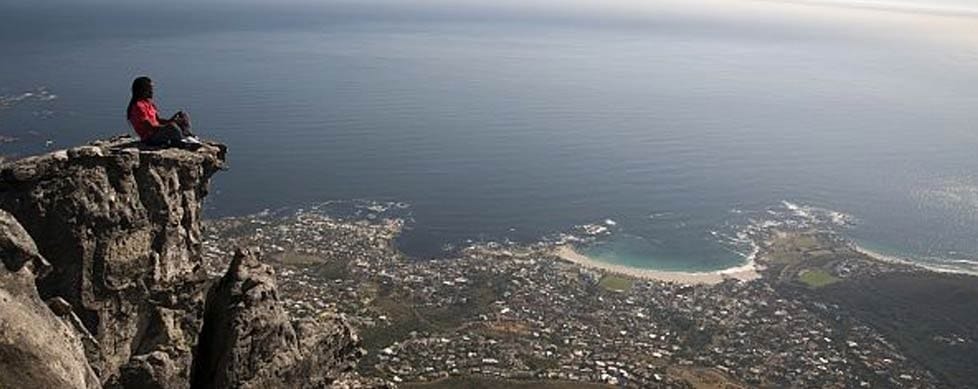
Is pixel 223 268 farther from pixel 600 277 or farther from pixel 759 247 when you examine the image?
pixel 759 247

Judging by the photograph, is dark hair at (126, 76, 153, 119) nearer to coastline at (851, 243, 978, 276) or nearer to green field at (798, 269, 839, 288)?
green field at (798, 269, 839, 288)

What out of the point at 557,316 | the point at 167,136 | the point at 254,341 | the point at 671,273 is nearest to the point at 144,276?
the point at 254,341

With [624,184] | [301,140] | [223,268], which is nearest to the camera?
[223,268]

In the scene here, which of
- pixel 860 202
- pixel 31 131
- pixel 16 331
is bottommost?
pixel 860 202

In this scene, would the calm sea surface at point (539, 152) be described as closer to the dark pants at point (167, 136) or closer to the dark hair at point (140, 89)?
the dark pants at point (167, 136)

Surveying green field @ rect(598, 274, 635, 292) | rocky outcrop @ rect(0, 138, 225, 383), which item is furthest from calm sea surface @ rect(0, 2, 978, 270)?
rocky outcrop @ rect(0, 138, 225, 383)

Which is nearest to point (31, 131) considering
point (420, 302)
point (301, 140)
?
point (301, 140)

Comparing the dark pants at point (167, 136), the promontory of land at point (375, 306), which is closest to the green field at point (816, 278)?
the promontory of land at point (375, 306)

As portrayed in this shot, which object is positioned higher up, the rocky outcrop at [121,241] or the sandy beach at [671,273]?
the rocky outcrop at [121,241]
